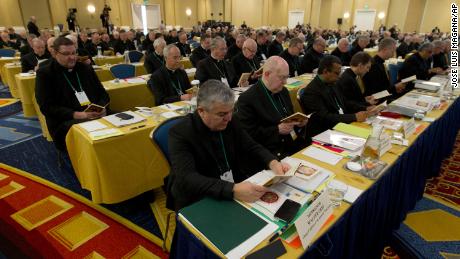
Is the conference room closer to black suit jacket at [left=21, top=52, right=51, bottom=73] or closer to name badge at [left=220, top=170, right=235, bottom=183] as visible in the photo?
name badge at [left=220, top=170, right=235, bottom=183]

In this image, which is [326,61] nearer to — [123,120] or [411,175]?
[411,175]

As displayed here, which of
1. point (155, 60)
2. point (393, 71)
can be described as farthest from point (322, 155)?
point (393, 71)

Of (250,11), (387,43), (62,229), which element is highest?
(250,11)

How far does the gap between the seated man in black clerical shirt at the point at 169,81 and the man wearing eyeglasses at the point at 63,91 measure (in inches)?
31.3

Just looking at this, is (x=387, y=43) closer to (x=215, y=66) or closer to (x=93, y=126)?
(x=215, y=66)

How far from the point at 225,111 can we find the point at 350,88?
2.61 m

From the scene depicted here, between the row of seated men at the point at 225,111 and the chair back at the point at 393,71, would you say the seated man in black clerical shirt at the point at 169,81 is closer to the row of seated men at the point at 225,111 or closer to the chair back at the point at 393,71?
the row of seated men at the point at 225,111

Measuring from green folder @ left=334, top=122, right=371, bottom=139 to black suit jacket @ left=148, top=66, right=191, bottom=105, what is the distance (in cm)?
218

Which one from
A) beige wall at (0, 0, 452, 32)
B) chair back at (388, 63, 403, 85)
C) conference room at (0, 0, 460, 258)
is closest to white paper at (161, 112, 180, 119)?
conference room at (0, 0, 460, 258)

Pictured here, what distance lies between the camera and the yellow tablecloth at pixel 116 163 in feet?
8.48

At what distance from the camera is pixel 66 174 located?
3.52m

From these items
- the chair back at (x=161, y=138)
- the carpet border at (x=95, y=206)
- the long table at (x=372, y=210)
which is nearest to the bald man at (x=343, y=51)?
the long table at (x=372, y=210)

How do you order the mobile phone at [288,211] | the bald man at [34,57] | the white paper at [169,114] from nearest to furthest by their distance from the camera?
the mobile phone at [288,211]
the white paper at [169,114]
the bald man at [34,57]

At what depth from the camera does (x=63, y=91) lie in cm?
333
